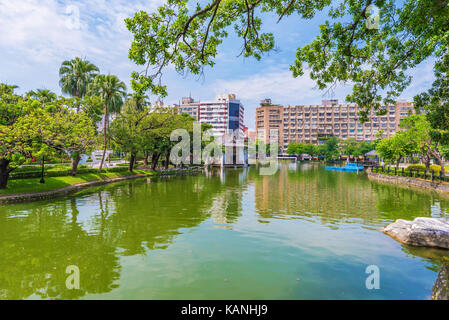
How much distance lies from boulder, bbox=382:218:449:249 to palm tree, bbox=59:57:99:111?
149 feet

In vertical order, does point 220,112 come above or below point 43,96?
above

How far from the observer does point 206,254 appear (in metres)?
10.2

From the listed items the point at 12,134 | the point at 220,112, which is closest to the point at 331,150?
the point at 220,112

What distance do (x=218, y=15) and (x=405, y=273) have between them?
36.6ft

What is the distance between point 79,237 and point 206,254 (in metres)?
A: 6.51

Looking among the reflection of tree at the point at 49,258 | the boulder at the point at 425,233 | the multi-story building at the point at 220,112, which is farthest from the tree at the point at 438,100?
the multi-story building at the point at 220,112

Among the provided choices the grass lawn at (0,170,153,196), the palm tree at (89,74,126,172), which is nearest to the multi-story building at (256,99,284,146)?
the palm tree at (89,74,126,172)

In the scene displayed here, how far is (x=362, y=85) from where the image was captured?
10711 millimetres

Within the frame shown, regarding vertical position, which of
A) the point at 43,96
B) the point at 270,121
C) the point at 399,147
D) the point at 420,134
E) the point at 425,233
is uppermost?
the point at 270,121

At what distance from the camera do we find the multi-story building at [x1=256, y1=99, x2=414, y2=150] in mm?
149625

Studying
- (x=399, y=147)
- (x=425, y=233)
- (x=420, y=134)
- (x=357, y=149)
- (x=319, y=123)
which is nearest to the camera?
(x=425, y=233)

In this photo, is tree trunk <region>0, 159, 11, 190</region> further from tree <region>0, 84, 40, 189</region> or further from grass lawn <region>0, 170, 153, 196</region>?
grass lawn <region>0, 170, 153, 196</region>

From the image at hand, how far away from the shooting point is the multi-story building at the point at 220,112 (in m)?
176

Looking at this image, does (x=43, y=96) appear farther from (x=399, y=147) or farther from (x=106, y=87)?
(x=399, y=147)
